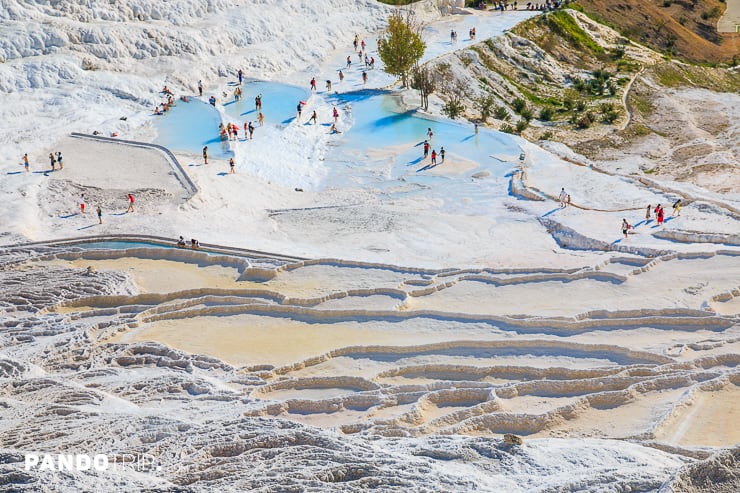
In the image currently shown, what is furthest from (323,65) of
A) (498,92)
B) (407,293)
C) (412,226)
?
(407,293)

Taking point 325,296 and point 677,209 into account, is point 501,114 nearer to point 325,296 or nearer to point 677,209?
point 677,209

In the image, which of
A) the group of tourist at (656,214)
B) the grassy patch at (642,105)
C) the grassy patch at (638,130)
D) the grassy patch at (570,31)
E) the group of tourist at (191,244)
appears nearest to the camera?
the group of tourist at (191,244)

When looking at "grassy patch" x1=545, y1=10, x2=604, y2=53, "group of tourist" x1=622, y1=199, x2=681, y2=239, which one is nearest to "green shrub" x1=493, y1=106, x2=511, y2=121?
"grassy patch" x1=545, y1=10, x2=604, y2=53

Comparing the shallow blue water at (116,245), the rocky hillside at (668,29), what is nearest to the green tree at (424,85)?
the shallow blue water at (116,245)

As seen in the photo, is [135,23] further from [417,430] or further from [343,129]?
[417,430]

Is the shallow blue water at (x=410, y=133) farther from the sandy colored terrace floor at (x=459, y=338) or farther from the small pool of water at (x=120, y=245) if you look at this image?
the sandy colored terrace floor at (x=459, y=338)

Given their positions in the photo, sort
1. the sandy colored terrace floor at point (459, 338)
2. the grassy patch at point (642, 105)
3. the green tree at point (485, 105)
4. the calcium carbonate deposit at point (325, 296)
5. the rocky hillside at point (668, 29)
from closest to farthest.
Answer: the calcium carbonate deposit at point (325, 296) → the sandy colored terrace floor at point (459, 338) → the green tree at point (485, 105) → the grassy patch at point (642, 105) → the rocky hillside at point (668, 29)

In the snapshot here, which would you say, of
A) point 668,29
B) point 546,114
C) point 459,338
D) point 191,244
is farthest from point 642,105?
point 459,338

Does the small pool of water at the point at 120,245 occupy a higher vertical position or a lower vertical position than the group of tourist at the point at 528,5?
lower
